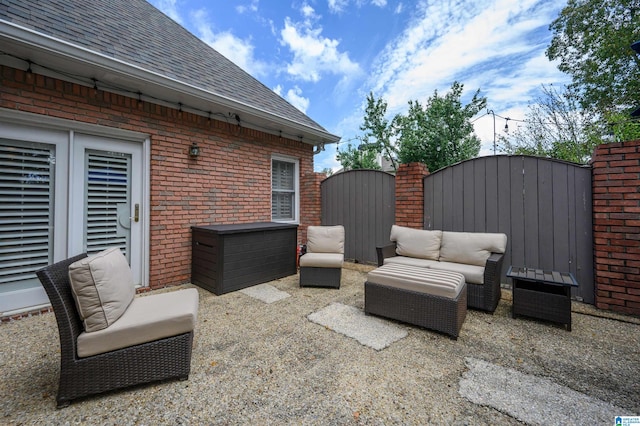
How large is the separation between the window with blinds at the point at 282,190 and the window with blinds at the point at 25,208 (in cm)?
365

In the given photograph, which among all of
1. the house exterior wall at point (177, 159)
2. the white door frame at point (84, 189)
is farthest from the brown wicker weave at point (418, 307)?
the white door frame at point (84, 189)

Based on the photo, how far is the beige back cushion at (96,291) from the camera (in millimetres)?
1737

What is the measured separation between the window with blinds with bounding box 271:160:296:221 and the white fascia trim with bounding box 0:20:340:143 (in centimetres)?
155

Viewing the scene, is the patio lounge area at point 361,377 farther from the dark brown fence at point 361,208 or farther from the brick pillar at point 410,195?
the dark brown fence at point 361,208

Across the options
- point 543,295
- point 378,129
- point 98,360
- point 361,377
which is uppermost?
point 378,129

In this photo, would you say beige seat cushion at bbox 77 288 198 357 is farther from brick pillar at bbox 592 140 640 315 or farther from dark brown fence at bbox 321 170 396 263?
brick pillar at bbox 592 140 640 315

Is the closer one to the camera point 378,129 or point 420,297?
point 420,297

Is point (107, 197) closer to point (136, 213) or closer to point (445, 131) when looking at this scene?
point (136, 213)

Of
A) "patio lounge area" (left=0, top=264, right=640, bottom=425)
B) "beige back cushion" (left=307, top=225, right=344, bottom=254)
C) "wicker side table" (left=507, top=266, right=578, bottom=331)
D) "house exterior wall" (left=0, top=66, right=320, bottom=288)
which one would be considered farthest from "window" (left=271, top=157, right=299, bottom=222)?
"wicker side table" (left=507, top=266, right=578, bottom=331)

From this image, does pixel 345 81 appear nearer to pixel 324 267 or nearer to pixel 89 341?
pixel 324 267

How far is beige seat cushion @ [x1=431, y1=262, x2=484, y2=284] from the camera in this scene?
3222 mm

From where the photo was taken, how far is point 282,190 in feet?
20.6

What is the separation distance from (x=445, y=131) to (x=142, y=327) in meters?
12.5

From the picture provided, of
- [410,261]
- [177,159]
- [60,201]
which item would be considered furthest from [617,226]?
[60,201]
